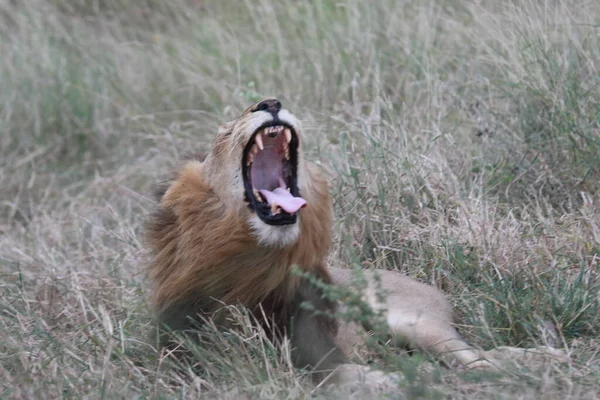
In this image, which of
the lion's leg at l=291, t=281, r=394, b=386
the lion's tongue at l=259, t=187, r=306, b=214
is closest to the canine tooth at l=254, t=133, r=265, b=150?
the lion's tongue at l=259, t=187, r=306, b=214

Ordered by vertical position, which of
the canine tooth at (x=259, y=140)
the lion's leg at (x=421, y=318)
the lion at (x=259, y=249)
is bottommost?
the lion's leg at (x=421, y=318)

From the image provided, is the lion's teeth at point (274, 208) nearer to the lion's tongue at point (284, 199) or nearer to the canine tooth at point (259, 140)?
the lion's tongue at point (284, 199)

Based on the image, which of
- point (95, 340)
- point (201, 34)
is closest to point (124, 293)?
point (95, 340)

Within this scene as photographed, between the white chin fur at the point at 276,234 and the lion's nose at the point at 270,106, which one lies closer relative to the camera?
the white chin fur at the point at 276,234

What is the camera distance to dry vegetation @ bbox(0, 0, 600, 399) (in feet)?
12.0

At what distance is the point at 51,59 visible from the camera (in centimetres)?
757

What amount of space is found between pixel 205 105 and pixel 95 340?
3.48m

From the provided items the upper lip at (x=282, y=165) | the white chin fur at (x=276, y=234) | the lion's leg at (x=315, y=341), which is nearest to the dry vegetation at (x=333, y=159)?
the lion's leg at (x=315, y=341)

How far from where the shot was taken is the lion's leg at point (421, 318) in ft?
11.9

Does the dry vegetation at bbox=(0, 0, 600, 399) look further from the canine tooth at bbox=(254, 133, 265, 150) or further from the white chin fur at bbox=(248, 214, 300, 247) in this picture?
the canine tooth at bbox=(254, 133, 265, 150)

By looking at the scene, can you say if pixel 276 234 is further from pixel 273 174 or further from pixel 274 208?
pixel 273 174

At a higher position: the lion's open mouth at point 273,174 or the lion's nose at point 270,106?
the lion's nose at point 270,106

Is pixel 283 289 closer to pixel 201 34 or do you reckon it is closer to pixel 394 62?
pixel 394 62

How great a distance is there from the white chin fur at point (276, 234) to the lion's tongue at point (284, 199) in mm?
52
